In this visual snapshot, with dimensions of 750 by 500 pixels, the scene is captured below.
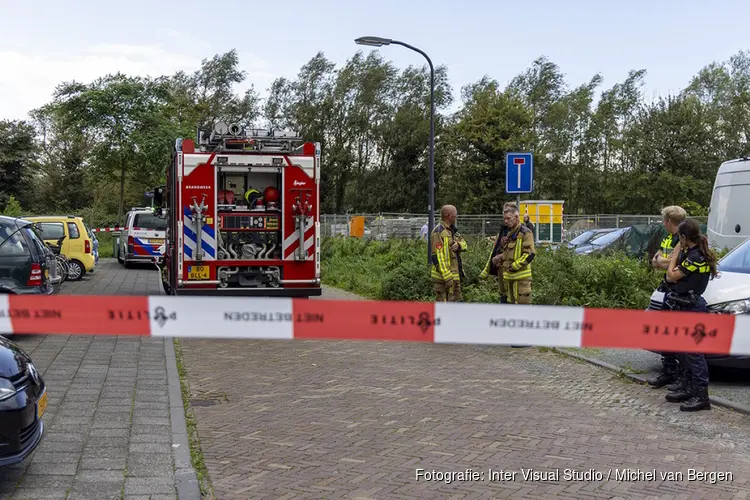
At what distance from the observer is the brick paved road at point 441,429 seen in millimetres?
5016

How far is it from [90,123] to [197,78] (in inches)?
1302

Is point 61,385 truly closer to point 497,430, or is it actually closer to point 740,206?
point 497,430

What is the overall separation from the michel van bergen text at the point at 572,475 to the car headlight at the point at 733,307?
2.75 metres

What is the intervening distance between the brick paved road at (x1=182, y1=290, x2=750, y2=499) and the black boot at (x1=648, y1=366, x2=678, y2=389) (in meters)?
0.11

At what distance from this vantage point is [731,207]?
13992 mm

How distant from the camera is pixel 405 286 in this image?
14469 mm

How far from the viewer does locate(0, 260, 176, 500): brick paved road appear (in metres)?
4.87

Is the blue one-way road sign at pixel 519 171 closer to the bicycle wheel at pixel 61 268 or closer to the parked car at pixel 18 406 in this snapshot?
the bicycle wheel at pixel 61 268

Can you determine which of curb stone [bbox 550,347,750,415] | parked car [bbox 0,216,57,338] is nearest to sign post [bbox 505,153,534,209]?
curb stone [bbox 550,347,750,415]

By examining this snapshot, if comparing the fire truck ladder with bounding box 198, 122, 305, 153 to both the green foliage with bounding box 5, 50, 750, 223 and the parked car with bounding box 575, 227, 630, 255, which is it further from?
the green foliage with bounding box 5, 50, 750, 223

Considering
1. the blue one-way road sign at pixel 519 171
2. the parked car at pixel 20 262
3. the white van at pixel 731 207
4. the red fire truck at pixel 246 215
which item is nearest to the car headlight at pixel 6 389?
the parked car at pixel 20 262

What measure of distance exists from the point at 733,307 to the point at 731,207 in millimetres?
7018

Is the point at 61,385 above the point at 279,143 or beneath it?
beneath

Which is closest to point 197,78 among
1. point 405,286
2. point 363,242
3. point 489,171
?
point 489,171
